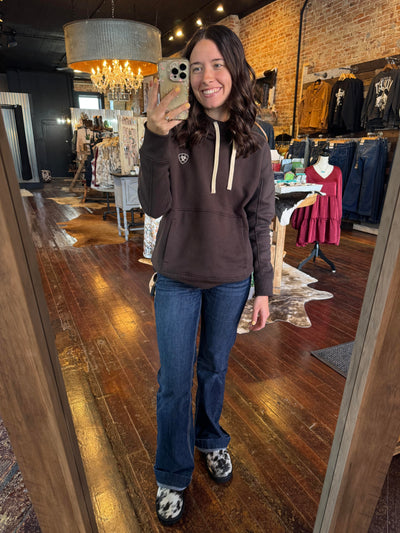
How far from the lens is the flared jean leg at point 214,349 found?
3.81ft

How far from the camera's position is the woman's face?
98 cm

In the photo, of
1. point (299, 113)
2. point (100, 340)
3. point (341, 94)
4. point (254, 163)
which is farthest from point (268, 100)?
point (254, 163)

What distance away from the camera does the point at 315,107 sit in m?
6.00

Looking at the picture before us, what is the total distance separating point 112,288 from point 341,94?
4.64 m

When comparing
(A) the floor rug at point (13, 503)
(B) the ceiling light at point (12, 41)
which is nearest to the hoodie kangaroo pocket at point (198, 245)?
(A) the floor rug at point (13, 503)

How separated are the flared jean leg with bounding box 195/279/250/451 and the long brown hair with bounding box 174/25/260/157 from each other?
17.2 inches

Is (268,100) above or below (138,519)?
above

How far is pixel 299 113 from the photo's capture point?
20.9 ft

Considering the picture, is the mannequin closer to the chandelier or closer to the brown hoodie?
the chandelier

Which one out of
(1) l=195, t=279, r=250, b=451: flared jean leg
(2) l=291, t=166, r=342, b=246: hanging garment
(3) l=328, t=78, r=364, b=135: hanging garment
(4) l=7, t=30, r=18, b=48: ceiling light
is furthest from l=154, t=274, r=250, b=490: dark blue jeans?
(4) l=7, t=30, r=18, b=48: ceiling light

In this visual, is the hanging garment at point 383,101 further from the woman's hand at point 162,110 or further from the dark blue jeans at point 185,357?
the woman's hand at point 162,110

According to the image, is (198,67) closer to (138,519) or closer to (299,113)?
(138,519)

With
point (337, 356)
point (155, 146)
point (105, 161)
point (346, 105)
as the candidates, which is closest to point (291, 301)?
point (337, 356)

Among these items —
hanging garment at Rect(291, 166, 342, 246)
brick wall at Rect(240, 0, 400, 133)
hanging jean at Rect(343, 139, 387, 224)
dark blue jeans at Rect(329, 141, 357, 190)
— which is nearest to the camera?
hanging garment at Rect(291, 166, 342, 246)
